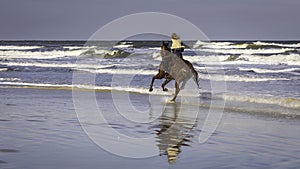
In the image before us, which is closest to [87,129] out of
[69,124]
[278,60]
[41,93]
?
[69,124]

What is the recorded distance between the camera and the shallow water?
21.6 ft

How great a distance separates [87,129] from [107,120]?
1.46 m

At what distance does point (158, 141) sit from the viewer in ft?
27.3

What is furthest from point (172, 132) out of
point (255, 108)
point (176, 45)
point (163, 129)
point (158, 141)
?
point (176, 45)

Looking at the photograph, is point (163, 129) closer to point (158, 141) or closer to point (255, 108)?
point (158, 141)

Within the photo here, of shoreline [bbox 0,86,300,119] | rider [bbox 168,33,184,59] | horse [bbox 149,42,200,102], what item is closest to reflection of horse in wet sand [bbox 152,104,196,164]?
shoreline [bbox 0,86,300,119]

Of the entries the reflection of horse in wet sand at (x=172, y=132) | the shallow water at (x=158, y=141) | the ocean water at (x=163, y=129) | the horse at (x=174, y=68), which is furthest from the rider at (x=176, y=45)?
the shallow water at (x=158, y=141)

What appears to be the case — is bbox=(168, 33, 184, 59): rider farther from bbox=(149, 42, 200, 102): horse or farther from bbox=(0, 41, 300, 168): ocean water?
bbox=(0, 41, 300, 168): ocean water

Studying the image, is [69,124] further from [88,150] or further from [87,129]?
[88,150]

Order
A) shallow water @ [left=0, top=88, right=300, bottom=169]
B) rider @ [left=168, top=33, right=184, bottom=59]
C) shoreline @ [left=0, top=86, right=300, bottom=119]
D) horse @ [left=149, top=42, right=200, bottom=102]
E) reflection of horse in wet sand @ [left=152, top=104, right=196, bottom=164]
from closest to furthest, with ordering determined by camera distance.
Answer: shallow water @ [left=0, top=88, right=300, bottom=169], reflection of horse in wet sand @ [left=152, top=104, right=196, bottom=164], shoreline @ [left=0, top=86, right=300, bottom=119], rider @ [left=168, top=33, right=184, bottom=59], horse @ [left=149, top=42, right=200, bottom=102]

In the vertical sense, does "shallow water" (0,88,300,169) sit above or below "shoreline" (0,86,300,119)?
above

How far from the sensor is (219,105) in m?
14.1

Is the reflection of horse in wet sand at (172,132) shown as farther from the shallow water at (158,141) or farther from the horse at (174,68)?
the horse at (174,68)

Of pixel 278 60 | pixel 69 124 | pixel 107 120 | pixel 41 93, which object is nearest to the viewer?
pixel 69 124
